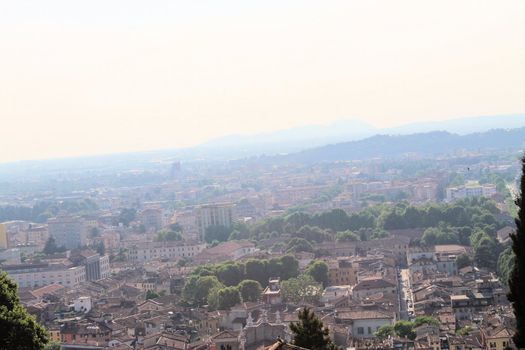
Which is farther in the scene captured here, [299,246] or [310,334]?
[299,246]

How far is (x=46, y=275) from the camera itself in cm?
5975

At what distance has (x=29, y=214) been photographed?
119 m

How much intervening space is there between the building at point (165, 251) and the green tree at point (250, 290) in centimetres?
2622

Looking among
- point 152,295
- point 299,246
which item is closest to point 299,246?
point 299,246

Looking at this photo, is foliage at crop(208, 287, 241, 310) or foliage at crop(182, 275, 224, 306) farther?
foliage at crop(182, 275, 224, 306)

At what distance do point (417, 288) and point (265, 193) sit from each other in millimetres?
87119

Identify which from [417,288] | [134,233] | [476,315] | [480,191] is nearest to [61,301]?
[417,288]

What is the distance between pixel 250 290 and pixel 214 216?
40009 mm

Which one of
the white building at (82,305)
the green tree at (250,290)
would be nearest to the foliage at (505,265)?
the green tree at (250,290)

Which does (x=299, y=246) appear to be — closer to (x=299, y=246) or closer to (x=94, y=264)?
(x=299, y=246)

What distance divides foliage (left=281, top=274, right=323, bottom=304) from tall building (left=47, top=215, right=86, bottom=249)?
1808 inches

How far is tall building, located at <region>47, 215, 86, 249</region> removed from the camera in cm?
8707

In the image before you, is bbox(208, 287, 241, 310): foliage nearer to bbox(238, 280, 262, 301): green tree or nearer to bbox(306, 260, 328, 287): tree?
bbox(238, 280, 262, 301): green tree

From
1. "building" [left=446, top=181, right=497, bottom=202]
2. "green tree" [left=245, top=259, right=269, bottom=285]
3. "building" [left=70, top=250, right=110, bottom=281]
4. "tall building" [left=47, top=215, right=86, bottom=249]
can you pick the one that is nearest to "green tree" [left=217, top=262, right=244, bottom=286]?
"green tree" [left=245, top=259, right=269, bottom=285]
